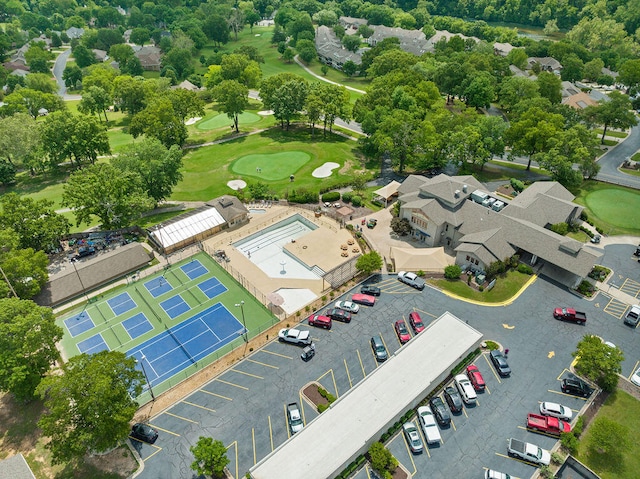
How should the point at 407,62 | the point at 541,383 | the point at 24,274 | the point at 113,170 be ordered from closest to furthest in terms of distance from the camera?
the point at 541,383 < the point at 24,274 < the point at 113,170 < the point at 407,62

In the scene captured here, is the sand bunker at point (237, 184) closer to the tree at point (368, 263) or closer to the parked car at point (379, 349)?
the tree at point (368, 263)

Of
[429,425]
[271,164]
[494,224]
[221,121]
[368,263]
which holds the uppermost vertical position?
[494,224]

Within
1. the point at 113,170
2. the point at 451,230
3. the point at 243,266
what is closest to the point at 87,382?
the point at 243,266

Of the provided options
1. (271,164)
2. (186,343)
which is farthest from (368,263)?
(271,164)

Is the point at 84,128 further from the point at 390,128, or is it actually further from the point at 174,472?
the point at 174,472

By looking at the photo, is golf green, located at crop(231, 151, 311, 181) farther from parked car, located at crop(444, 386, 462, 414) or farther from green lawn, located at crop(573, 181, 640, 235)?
parked car, located at crop(444, 386, 462, 414)

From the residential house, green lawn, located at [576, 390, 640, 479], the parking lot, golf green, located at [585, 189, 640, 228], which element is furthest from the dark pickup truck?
golf green, located at [585, 189, 640, 228]

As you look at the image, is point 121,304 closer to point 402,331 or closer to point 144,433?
point 144,433
